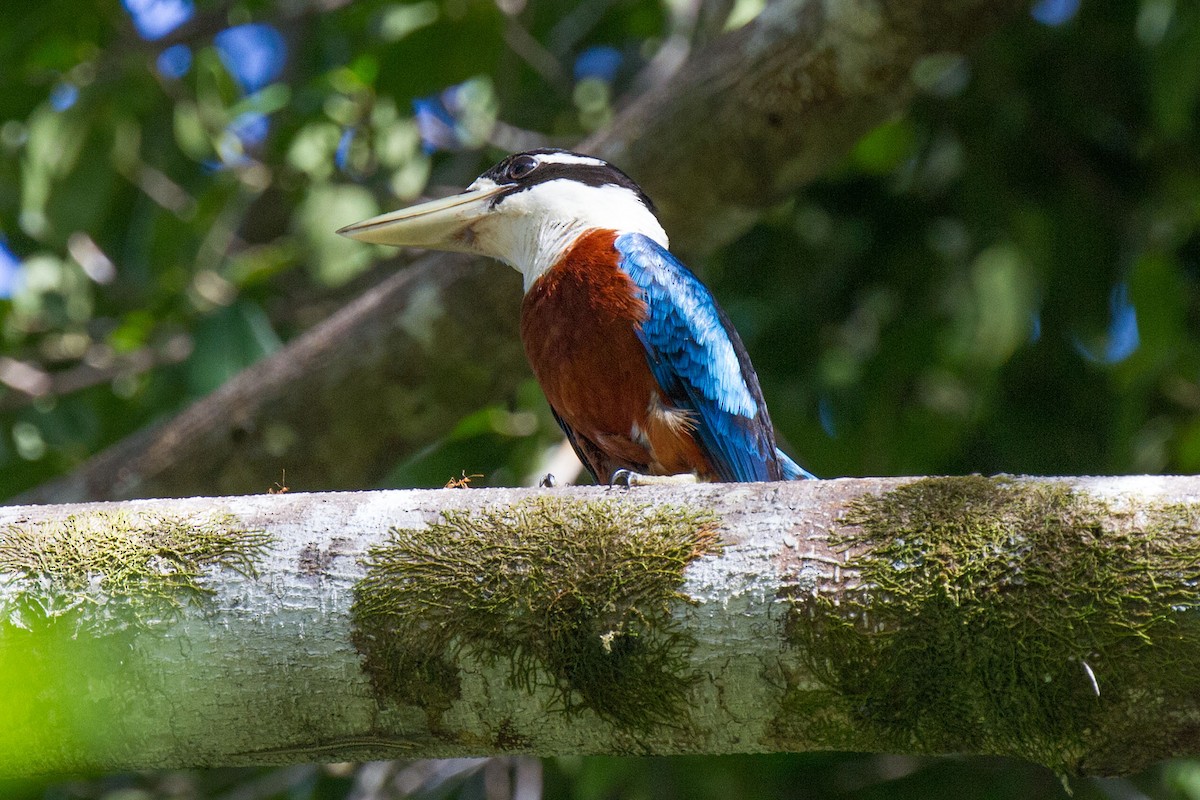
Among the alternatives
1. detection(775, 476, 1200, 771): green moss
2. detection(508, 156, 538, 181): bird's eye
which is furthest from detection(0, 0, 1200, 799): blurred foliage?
detection(775, 476, 1200, 771): green moss

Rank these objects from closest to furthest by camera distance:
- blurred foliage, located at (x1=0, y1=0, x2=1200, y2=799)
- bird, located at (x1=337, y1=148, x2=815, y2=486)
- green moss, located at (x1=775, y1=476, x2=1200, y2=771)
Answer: green moss, located at (x1=775, y1=476, x2=1200, y2=771) < bird, located at (x1=337, y1=148, x2=815, y2=486) < blurred foliage, located at (x1=0, y1=0, x2=1200, y2=799)

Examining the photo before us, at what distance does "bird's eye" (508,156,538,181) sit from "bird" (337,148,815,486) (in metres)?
0.32

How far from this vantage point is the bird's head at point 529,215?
4539mm

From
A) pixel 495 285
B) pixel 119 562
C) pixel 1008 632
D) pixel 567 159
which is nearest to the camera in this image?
pixel 1008 632

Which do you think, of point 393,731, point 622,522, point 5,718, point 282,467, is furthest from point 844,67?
point 5,718

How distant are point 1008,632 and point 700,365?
2048 mm

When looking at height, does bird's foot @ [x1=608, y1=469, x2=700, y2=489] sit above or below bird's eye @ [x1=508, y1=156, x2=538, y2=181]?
below

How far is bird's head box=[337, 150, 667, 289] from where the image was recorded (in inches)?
179

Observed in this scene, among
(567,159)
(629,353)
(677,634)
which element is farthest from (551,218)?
(677,634)

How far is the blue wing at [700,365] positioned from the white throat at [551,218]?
33 centimetres

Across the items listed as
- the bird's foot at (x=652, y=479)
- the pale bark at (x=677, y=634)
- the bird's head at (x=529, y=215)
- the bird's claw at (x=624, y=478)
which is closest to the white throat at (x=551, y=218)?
the bird's head at (x=529, y=215)

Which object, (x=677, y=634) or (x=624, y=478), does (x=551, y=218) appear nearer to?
(x=624, y=478)

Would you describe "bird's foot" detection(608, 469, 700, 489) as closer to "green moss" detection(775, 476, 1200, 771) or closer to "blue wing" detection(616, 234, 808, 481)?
"blue wing" detection(616, 234, 808, 481)

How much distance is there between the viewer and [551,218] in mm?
4613
